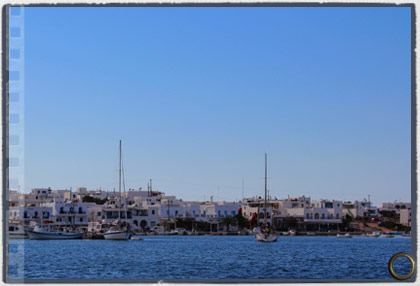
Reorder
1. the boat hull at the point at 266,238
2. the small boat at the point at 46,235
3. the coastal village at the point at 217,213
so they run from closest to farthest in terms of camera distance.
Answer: the boat hull at the point at 266,238 → the small boat at the point at 46,235 → the coastal village at the point at 217,213

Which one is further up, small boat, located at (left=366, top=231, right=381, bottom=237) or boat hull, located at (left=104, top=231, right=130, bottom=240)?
boat hull, located at (left=104, top=231, right=130, bottom=240)

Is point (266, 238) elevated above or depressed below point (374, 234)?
above

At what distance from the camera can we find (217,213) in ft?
129

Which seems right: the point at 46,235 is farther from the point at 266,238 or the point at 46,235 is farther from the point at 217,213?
the point at 217,213

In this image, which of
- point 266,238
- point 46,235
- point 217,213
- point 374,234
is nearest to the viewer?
point 266,238

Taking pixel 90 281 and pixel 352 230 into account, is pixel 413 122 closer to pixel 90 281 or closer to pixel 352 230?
pixel 90 281

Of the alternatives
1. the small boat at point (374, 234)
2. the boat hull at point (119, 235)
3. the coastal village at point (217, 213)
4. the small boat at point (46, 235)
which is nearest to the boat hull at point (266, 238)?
the boat hull at point (119, 235)

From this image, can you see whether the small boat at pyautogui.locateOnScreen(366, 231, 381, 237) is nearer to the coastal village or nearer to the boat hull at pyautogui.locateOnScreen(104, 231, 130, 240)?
the coastal village

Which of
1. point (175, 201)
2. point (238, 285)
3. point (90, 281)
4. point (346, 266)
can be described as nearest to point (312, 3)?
point (238, 285)

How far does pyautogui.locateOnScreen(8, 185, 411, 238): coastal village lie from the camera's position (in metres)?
35.4

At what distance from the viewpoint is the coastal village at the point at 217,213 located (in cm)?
3538

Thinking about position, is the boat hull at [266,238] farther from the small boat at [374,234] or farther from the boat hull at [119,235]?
the small boat at [374,234]

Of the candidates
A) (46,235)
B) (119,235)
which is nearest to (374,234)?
(119,235)

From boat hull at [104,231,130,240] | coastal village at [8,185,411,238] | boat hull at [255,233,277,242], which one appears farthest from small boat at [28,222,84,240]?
boat hull at [255,233,277,242]
